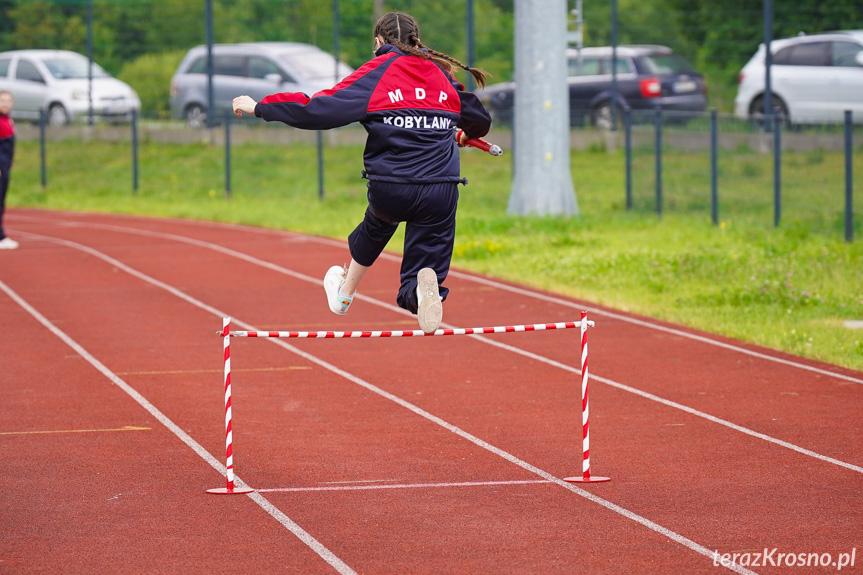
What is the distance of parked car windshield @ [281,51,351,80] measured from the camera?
27078 millimetres

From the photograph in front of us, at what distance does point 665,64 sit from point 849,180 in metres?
10.3

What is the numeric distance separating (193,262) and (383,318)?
4976 mm

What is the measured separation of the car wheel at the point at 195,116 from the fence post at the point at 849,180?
15420mm

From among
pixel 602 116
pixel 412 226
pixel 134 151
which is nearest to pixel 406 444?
pixel 412 226

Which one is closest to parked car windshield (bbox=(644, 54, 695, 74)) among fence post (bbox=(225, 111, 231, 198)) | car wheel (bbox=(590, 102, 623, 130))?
car wheel (bbox=(590, 102, 623, 130))

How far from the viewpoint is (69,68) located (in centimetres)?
2997

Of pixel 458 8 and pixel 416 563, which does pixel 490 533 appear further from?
pixel 458 8

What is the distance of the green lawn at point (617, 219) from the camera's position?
44.5 ft

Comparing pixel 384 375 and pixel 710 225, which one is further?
pixel 710 225

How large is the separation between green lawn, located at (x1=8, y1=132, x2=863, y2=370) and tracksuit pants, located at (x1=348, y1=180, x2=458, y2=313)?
16.6 feet

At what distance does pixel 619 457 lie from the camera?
8039 millimetres

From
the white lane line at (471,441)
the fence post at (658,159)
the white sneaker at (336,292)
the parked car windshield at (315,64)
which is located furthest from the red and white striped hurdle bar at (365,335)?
the parked car windshield at (315,64)

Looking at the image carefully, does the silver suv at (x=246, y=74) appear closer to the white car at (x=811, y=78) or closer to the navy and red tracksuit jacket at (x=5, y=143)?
the white car at (x=811, y=78)

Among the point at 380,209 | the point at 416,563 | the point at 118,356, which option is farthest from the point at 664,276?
the point at 416,563
